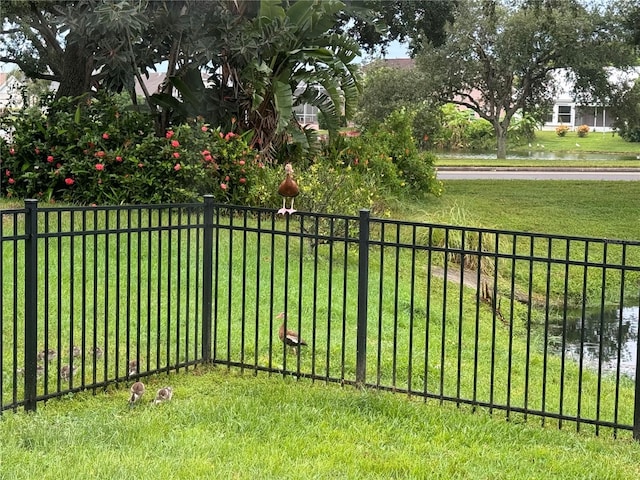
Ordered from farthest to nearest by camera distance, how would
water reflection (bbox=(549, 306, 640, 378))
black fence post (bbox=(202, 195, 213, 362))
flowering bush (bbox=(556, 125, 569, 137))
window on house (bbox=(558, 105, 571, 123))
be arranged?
window on house (bbox=(558, 105, 571, 123))
flowering bush (bbox=(556, 125, 569, 137))
water reflection (bbox=(549, 306, 640, 378))
black fence post (bbox=(202, 195, 213, 362))

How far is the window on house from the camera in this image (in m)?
54.3

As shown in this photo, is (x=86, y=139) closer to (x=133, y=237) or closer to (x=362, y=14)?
(x=133, y=237)

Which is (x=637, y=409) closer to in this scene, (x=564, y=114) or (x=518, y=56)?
(x=518, y=56)

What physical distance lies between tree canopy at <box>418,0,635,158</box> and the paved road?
4.25 meters

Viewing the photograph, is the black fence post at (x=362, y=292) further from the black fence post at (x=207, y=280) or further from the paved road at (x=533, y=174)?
the paved road at (x=533, y=174)

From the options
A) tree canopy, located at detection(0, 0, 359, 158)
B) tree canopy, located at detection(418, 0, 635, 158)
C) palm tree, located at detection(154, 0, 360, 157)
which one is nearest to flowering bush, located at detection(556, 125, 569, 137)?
Answer: tree canopy, located at detection(418, 0, 635, 158)

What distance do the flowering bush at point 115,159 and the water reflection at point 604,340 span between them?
545 cm

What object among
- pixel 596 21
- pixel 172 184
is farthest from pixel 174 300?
pixel 596 21

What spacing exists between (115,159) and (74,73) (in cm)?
322

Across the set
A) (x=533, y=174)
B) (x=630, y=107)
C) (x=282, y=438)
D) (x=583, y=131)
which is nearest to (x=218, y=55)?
(x=282, y=438)

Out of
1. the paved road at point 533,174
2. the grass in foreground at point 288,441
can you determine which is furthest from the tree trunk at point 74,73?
the paved road at point 533,174

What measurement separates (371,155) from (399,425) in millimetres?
11881

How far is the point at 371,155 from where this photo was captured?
16.2 meters

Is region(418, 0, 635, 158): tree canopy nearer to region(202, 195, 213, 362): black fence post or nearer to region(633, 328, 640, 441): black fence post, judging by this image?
region(202, 195, 213, 362): black fence post
